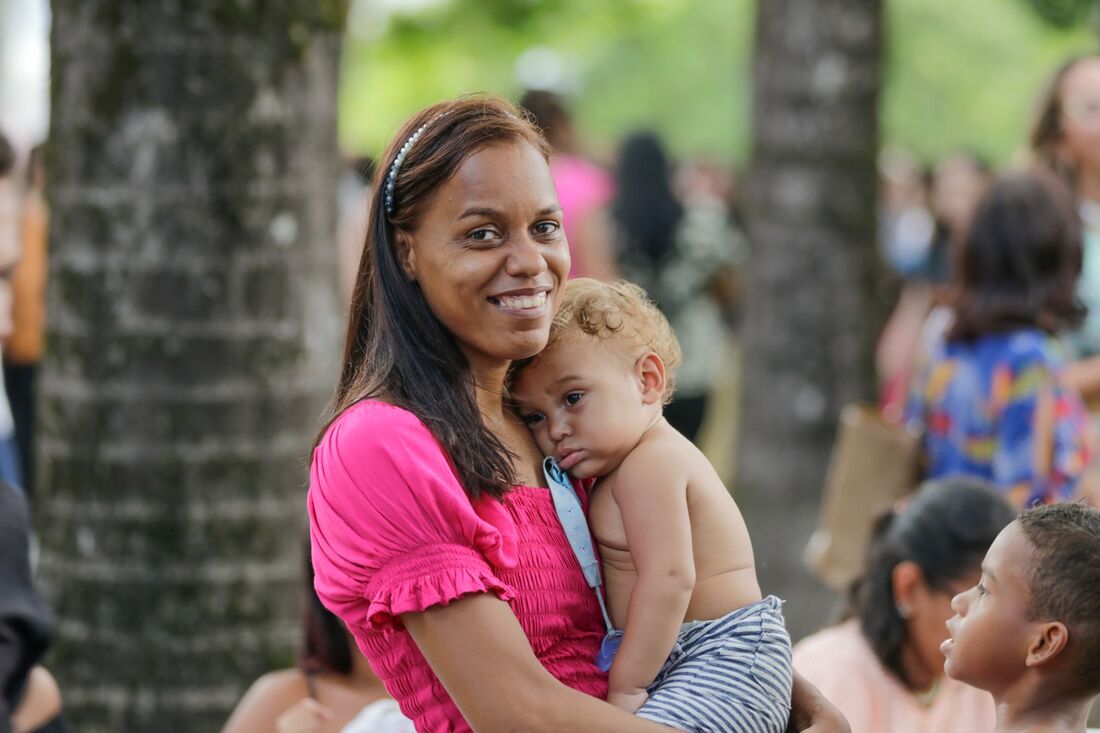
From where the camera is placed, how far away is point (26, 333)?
23.3 ft

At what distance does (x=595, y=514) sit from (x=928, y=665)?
1492 mm

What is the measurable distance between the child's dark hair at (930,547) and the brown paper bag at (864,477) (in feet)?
3.39

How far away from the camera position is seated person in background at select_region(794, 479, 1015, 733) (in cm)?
376

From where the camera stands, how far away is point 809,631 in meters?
6.95

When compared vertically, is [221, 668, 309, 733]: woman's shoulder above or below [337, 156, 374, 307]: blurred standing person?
below

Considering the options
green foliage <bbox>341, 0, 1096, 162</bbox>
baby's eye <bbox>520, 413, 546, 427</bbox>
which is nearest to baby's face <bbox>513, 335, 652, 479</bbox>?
baby's eye <bbox>520, 413, 546, 427</bbox>

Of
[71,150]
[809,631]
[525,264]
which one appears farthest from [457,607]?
[809,631]

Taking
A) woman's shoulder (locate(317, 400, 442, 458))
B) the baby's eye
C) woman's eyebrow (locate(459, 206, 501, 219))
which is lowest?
the baby's eye

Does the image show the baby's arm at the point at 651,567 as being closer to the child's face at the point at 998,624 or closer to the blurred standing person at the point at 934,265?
the child's face at the point at 998,624

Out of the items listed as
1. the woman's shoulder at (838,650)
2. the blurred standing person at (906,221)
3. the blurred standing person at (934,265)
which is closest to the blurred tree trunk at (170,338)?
the woman's shoulder at (838,650)

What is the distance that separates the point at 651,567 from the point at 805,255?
468cm

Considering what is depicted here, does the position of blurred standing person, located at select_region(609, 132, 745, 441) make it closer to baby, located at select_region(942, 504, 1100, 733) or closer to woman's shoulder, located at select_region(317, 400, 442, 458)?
baby, located at select_region(942, 504, 1100, 733)

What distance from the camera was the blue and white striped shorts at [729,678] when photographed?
8.13ft

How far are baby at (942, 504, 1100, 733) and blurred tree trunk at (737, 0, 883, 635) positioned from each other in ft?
13.9
